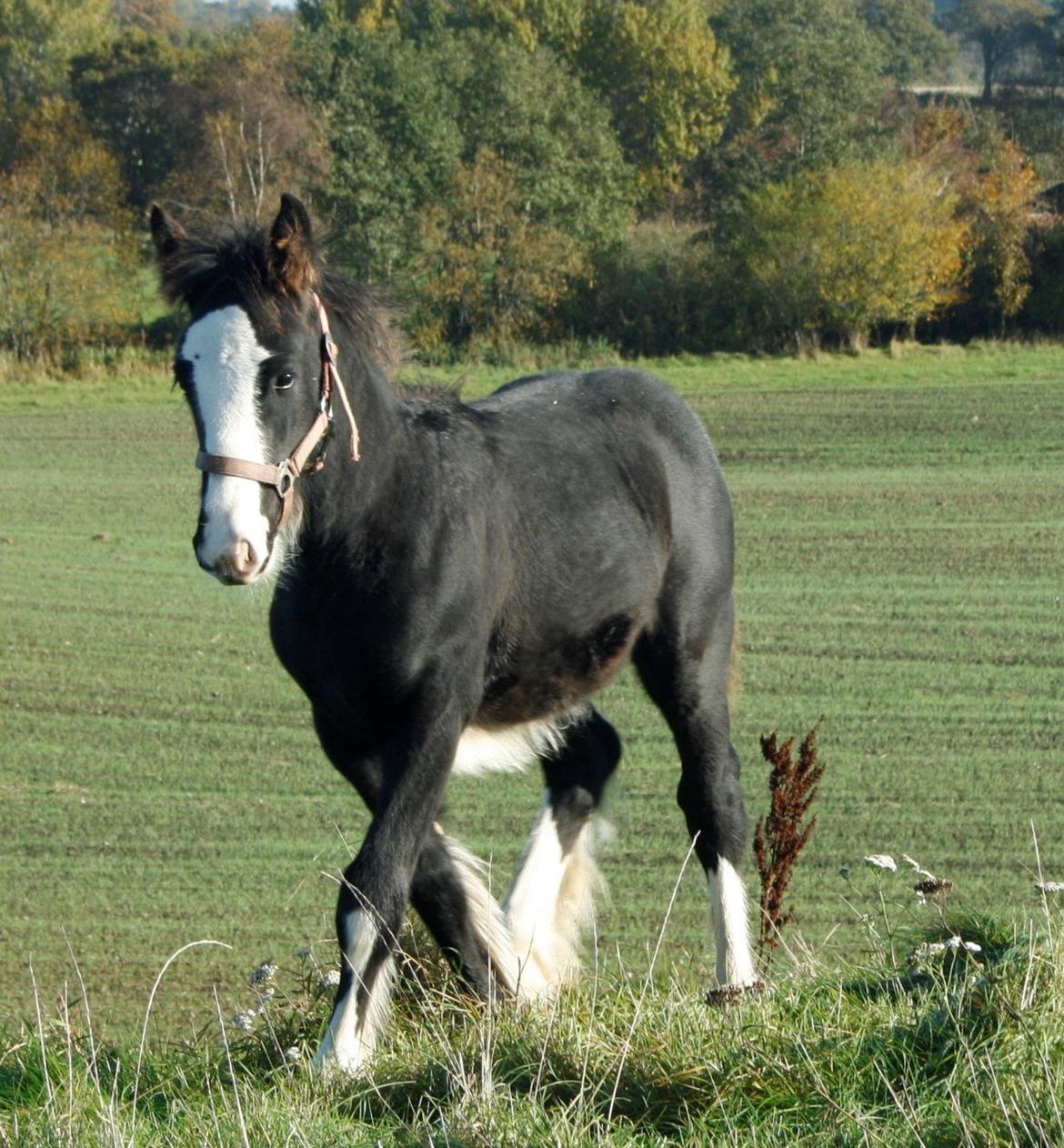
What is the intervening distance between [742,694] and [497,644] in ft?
24.2

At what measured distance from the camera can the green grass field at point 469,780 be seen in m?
7.81

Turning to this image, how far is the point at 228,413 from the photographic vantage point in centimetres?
446

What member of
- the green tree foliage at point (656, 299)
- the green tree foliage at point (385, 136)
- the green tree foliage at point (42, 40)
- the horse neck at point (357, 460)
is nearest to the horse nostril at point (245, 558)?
the horse neck at point (357, 460)

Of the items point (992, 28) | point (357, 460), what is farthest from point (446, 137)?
point (992, 28)

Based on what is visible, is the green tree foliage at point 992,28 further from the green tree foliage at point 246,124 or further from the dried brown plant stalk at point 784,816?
the dried brown plant stalk at point 784,816

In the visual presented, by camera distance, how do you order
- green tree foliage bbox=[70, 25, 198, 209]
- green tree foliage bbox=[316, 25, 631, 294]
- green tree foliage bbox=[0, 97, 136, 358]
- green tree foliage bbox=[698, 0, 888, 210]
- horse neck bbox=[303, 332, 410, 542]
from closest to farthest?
1. horse neck bbox=[303, 332, 410, 542]
2. green tree foliage bbox=[0, 97, 136, 358]
3. green tree foliage bbox=[316, 25, 631, 294]
4. green tree foliage bbox=[698, 0, 888, 210]
5. green tree foliage bbox=[70, 25, 198, 209]

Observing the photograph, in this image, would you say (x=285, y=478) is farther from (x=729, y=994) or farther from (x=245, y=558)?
(x=729, y=994)

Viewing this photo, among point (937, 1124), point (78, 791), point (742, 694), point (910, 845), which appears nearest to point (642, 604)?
point (937, 1124)

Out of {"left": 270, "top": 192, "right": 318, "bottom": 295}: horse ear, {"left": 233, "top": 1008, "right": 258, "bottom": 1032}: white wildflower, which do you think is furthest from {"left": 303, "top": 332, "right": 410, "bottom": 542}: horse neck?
A: {"left": 233, "top": 1008, "right": 258, "bottom": 1032}: white wildflower

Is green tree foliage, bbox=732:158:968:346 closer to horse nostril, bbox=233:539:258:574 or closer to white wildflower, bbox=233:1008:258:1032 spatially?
white wildflower, bbox=233:1008:258:1032

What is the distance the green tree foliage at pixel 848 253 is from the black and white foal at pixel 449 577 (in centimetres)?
3940

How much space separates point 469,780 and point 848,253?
3775 cm

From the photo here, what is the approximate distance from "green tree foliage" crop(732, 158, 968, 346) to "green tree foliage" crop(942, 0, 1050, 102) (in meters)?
44.1

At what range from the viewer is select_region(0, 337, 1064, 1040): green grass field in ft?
25.6
